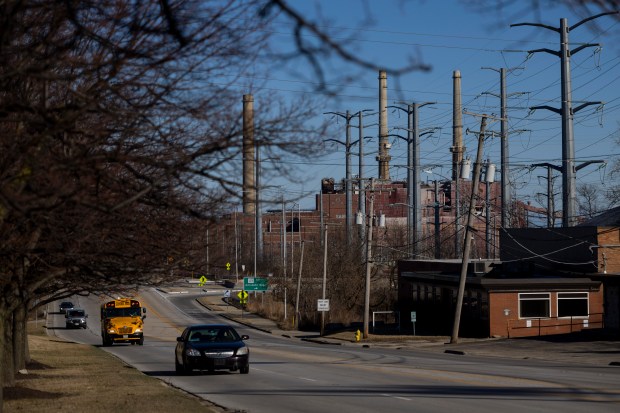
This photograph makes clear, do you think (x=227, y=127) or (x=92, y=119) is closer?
(x=227, y=127)

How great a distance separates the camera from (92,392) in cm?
2106

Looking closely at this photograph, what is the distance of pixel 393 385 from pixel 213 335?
6925 millimetres

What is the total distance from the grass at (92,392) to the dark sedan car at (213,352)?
1643 millimetres

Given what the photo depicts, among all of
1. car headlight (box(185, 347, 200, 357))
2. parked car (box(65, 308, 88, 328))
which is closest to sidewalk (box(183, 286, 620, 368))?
car headlight (box(185, 347, 200, 357))

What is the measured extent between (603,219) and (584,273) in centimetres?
625

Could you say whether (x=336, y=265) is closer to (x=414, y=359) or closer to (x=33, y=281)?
(x=414, y=359)

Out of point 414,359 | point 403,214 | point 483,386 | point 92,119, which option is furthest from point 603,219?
point 403,214

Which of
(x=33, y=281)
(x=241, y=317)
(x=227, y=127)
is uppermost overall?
(x=227, y=127)

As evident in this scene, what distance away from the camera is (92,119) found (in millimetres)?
10617

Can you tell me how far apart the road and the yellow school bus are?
1176 centimetres

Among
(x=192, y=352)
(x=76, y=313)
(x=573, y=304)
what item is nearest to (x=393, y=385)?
(x=192, y=352)

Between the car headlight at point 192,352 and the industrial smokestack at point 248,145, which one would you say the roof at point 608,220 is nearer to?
the car headlight at point 192,352

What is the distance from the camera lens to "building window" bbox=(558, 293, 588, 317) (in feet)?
163

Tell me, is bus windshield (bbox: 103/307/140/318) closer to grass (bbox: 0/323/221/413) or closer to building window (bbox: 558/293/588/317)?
grass (bbox: 0/323/221/413)
